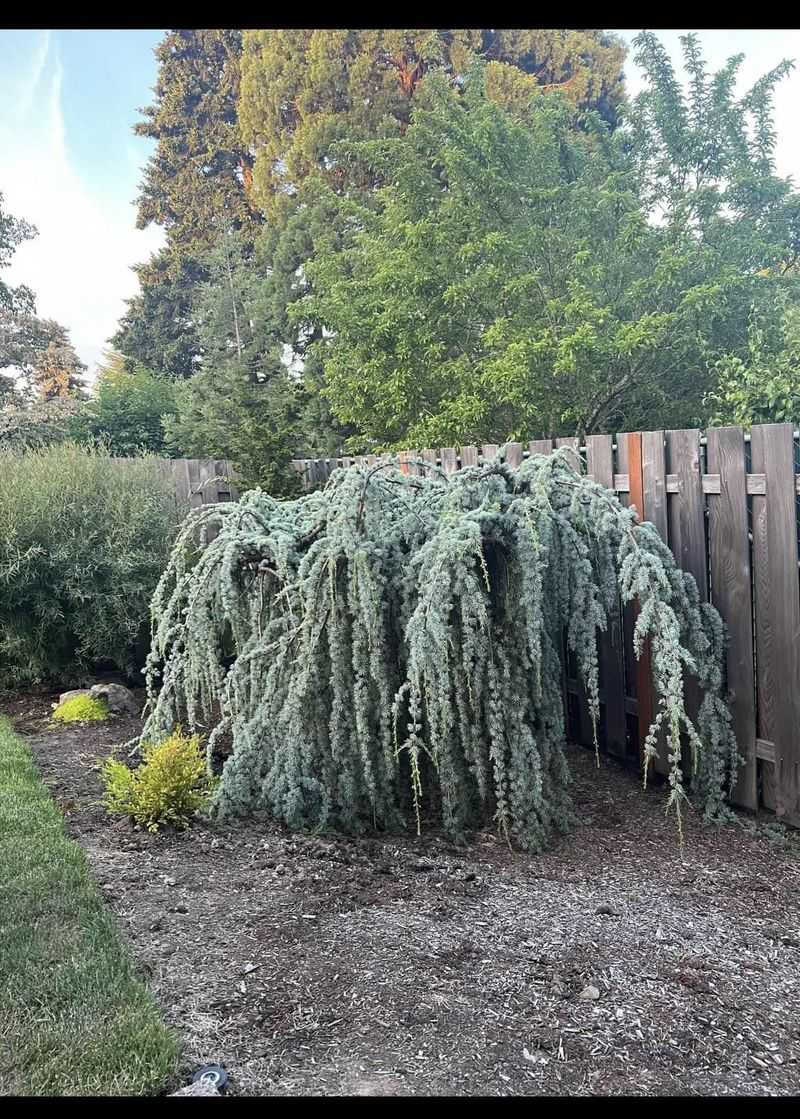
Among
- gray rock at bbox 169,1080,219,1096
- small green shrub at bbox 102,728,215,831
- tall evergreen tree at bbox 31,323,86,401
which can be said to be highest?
tall evergreen tree at bbox 31,323,86,401

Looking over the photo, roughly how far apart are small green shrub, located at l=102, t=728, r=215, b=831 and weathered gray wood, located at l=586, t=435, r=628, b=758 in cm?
197

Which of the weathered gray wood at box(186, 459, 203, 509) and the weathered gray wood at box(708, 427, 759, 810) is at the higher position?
the weathered gray wood at box(186, 459, 203, 509)

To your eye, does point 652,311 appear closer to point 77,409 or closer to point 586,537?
point 586,537

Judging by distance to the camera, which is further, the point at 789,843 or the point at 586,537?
the point at 586,537

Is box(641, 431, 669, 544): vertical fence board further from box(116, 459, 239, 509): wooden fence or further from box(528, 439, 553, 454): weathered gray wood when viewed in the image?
box(116, 459, 239, 509): wooden fence

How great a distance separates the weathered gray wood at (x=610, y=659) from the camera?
407 centimetres

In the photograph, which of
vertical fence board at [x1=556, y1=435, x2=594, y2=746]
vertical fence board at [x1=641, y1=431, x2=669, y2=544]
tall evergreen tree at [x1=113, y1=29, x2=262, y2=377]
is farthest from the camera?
tall evergreen tree at [x1=113, y1=29, x2=262, y2=377]

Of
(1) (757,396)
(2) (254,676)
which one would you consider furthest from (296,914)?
(1) (757,396)

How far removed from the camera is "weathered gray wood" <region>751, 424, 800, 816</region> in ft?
10.4

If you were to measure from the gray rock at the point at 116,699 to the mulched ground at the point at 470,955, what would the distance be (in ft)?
6.10

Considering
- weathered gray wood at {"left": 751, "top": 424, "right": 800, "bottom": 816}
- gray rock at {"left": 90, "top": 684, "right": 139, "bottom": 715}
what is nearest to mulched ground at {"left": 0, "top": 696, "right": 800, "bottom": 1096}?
weathered gray wood at {"left": 751, "top": 424, "right": 800, "bottom": 816}

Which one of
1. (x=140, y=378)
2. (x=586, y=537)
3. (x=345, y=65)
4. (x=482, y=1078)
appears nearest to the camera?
(x=482, y=1078)

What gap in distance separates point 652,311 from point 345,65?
11518 millimetres

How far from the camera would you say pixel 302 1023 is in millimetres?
2004
